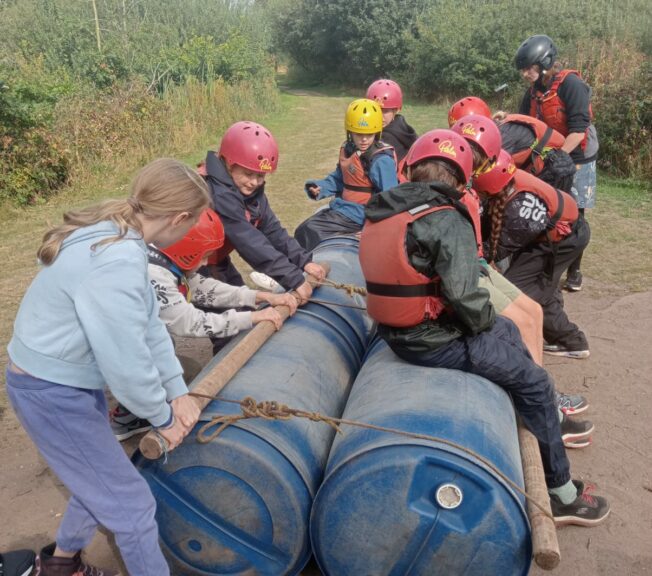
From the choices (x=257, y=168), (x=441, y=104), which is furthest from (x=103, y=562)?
(x=441, y=104)

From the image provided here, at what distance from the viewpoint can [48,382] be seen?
8.62 ft

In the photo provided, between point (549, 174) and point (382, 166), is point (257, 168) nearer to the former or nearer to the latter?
point (382, 166)

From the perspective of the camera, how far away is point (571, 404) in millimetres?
5141

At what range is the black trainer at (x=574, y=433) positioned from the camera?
4719 mm

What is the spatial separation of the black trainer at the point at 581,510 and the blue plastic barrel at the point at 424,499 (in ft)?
3.09

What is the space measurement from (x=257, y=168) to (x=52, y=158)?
28.1 feet

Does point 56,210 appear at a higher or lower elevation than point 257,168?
lower

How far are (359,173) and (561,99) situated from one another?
8.62 feet

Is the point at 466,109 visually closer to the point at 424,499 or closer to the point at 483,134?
the point at 483,134

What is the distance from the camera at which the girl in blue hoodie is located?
8.02 feet

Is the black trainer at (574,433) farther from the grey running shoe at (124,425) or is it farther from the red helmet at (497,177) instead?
the grey running shoe at (124,425)

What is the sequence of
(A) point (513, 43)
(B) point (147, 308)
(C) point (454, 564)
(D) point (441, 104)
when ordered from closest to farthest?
(B) point (147, 308)
(C) point (454, 564)
(A) point (513, 43)
(D) point (441, 104)

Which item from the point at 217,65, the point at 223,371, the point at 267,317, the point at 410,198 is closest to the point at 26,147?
the point at 267,317

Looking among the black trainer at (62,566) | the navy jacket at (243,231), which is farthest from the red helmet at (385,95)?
the black trainer at (62,566)
